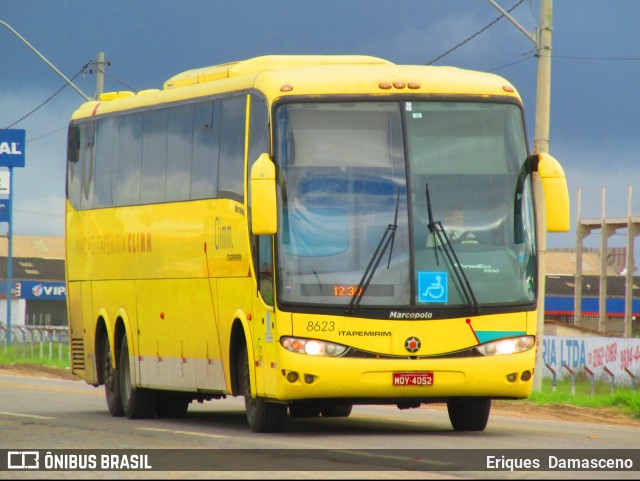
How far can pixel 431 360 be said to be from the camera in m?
15.6

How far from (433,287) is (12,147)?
44510 millimetres

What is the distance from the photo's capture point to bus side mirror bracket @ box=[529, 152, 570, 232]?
50.8 feet

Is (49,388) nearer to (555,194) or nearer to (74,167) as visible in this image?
(74,167)

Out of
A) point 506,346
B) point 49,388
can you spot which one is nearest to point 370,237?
point 506,346

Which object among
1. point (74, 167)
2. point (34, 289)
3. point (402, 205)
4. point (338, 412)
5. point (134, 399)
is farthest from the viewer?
point (34, 289)

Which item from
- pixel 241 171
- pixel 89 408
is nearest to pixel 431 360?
pixel 241 171

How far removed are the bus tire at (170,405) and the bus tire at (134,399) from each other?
18 cm

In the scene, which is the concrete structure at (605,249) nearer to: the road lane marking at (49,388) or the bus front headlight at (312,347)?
the road lane marking at (49,388)

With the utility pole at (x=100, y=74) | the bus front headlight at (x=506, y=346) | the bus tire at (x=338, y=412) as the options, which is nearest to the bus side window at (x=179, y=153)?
the bus tire at (x=338, y=412)

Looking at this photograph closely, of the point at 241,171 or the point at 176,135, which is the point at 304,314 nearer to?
the point at 241,171

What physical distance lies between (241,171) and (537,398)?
941 centimetres

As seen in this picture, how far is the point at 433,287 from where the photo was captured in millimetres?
15695

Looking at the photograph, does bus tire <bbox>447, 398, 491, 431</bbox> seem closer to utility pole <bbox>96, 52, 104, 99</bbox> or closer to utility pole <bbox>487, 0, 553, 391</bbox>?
utility pole <bbox>487, 0, 553, 391</bbox>

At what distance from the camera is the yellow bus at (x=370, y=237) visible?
610 inches
